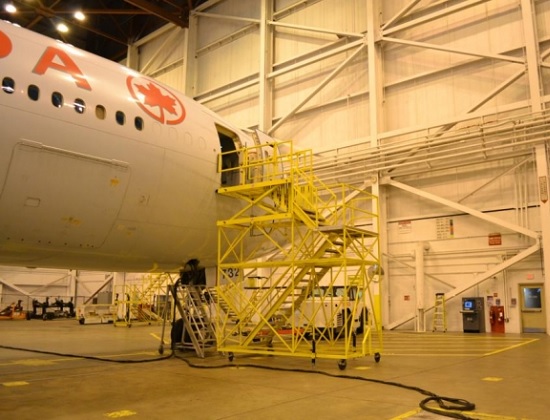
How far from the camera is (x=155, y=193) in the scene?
37.3ft

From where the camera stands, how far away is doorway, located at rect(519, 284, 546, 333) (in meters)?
20.9

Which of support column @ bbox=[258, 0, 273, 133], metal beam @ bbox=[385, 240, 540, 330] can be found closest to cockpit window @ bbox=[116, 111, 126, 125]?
metal beam @ bbox=[385, 240, 540, 330]

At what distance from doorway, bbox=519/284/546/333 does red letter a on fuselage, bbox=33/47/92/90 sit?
18751mm

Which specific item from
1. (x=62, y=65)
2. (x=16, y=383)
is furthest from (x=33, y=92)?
(x=16, y=383)

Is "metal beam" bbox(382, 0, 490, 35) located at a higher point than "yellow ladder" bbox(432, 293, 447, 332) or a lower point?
higher

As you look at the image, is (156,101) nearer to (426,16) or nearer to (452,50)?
(452,50)

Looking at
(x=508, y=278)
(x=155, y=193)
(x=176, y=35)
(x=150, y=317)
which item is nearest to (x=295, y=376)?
(x=155, y=193)

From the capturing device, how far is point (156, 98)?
39.2 ft

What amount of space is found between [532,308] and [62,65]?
19639 mm

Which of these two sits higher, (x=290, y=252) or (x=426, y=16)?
(x=426, y=16)

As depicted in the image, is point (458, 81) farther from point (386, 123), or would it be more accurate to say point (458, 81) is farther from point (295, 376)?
point (295, 376)

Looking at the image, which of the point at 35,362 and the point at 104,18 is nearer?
the point at 35,362

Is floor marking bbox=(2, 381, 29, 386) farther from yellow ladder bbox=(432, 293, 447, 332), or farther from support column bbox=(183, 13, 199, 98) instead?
support column bbox=(183, 13, 199, 98)

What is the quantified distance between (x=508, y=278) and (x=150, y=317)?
20.4 meters
